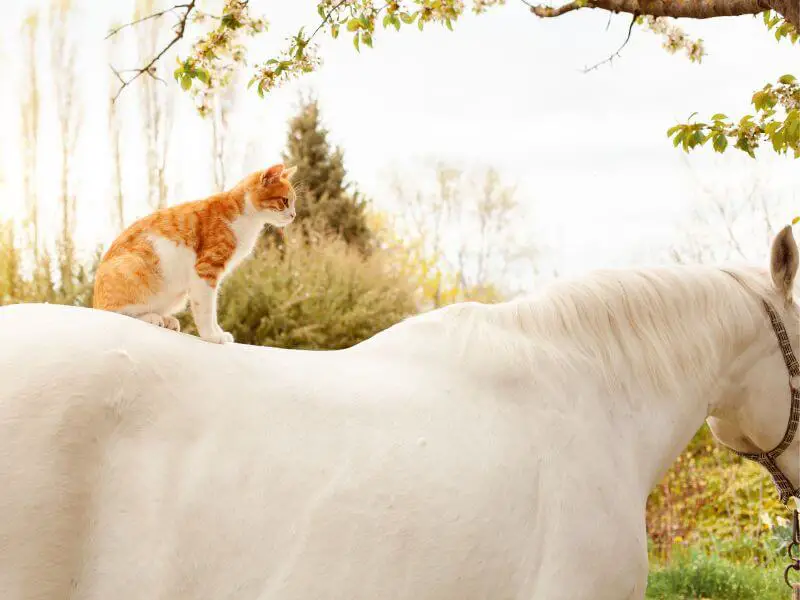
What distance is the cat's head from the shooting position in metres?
2.02

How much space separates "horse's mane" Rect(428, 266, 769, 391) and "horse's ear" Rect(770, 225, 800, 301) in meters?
0.05

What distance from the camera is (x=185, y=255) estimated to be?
1.84m

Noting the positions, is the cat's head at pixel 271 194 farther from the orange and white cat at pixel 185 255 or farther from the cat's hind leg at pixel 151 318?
the cat's hind leg at pixel 151 318

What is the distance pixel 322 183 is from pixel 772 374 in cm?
915

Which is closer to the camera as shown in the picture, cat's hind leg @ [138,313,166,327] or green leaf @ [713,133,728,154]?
cat's hind leg @ [138,313,166,327]

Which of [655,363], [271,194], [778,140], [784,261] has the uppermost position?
[778,140]

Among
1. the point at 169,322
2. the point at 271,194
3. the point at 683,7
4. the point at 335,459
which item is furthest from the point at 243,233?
the point at 683,7

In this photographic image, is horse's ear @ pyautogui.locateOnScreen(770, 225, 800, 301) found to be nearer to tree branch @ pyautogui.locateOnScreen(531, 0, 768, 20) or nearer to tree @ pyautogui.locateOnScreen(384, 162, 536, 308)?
tree branch @ pyautogui.locateOnScreen(531, 0, 768, 20)

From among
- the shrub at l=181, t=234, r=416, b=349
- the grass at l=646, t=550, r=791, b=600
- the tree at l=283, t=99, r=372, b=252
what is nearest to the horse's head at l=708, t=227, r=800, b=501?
the grass at l=646, t=550, r=791, b=600

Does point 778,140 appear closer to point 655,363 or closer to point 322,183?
point 655,363

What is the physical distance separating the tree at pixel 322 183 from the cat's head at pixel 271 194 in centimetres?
793

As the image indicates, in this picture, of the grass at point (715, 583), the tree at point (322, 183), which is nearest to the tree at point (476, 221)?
the tree at point (322, 183)

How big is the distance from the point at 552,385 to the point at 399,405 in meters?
0.39

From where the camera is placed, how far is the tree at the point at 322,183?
10.4m
